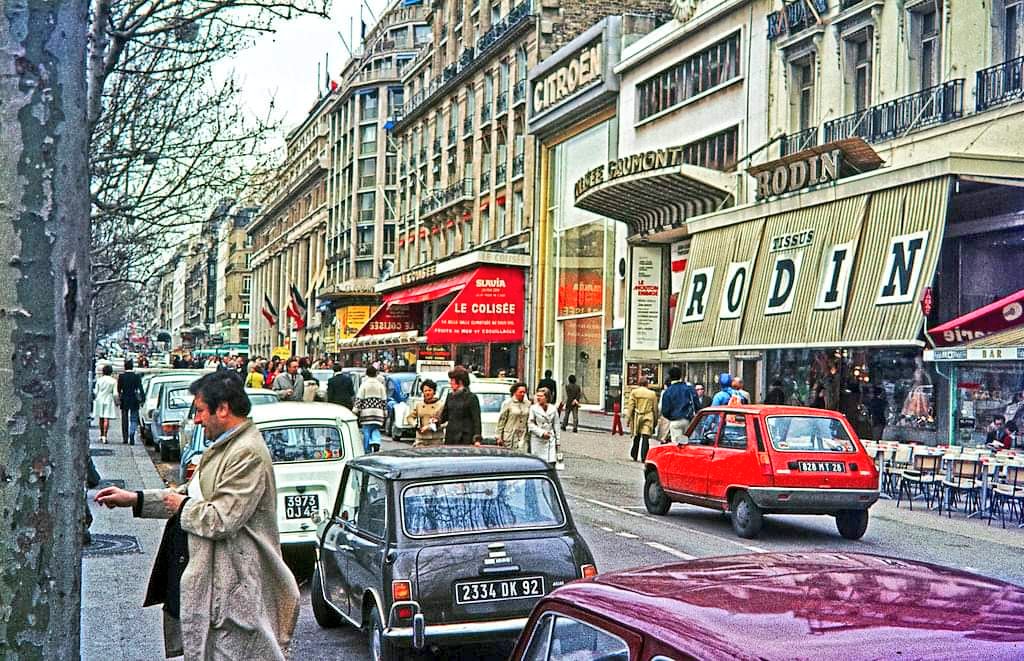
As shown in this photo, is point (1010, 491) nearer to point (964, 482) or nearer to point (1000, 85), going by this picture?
point (964, 482)

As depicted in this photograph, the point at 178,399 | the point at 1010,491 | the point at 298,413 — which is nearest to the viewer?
the point at 298,413

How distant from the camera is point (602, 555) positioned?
43.8 feet

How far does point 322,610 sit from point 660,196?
96.6ft

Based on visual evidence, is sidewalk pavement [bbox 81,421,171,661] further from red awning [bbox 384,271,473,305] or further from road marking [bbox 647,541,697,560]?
red awning [bbox 384,271,473,305]

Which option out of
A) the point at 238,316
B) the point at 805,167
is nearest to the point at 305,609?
the point at 805,167

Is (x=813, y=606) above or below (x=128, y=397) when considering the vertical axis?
above

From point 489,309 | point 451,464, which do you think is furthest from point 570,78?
point 451,464

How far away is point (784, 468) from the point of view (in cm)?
1518

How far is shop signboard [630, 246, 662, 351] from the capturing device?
41250 millimetres

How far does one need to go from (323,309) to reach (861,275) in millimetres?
67073

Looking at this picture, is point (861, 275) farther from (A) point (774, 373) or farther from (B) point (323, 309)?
(B) point (323, 309)

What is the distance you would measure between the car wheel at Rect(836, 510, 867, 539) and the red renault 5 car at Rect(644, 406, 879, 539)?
0.04ft

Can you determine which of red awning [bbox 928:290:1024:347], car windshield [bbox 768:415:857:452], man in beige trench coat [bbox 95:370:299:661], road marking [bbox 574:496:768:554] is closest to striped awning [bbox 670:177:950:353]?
red awning [bbox 928:290:1024:347]

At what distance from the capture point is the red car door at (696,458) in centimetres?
1631
